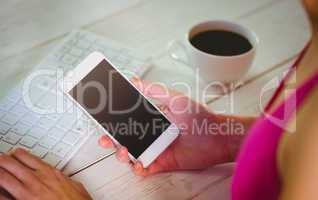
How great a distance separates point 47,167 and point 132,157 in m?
0.11

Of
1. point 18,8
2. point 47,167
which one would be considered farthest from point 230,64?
point 18,8

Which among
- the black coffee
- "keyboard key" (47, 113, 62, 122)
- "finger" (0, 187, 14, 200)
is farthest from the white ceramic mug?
"finger" (0, 187, 14, 200)

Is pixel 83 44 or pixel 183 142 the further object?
pixel 83 44

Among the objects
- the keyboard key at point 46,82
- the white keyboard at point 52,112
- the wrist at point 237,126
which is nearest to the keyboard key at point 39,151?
the white keyboard at point 52,112

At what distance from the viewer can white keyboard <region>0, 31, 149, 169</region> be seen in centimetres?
64

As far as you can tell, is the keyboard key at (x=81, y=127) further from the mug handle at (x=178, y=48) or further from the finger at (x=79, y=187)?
the mug handle at (x=178, y=48)

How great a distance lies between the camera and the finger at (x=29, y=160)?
61 cm

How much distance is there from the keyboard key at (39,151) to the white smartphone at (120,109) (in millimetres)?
75

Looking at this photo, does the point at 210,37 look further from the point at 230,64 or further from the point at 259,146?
the point at 259,146

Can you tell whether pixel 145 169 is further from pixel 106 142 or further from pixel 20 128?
pixel 20 128

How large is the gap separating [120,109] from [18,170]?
151 mm

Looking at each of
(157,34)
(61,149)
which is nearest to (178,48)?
(157,34)

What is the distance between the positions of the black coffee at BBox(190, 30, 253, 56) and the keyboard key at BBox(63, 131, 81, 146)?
0.21 metres

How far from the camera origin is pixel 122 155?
2.05ft
